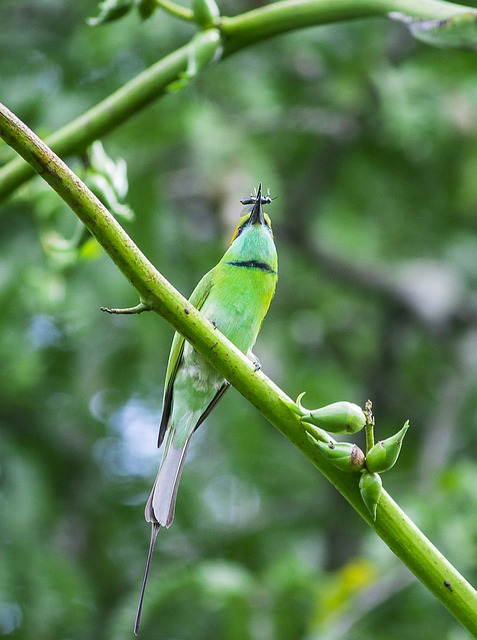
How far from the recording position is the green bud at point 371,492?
3.53ft

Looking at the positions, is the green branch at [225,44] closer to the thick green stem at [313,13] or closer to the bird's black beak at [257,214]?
the thick green stem at [313,13]

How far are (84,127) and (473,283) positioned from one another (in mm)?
3388

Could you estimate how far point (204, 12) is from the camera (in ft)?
5.14

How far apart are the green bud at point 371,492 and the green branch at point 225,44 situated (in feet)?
2.56

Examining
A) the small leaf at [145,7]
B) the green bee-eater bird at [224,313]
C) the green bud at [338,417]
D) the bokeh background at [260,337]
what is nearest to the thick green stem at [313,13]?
the small leaf at [145,7]

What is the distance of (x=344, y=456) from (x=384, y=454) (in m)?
0.05

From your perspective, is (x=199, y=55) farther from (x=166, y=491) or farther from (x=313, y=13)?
(x=166, y=491)

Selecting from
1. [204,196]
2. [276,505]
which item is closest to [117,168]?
[204,196]

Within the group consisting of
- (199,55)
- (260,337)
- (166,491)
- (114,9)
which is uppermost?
(260,337)

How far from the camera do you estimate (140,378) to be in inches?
178

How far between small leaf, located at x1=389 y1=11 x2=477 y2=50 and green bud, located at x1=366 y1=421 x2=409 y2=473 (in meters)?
0.69

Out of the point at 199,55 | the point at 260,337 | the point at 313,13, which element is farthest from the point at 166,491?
the point at 260,337

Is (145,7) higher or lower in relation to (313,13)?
higher

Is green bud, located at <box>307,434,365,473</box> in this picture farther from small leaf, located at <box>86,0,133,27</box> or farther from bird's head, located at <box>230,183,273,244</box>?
bird's head, located at <box>230,183,273,244</box>
